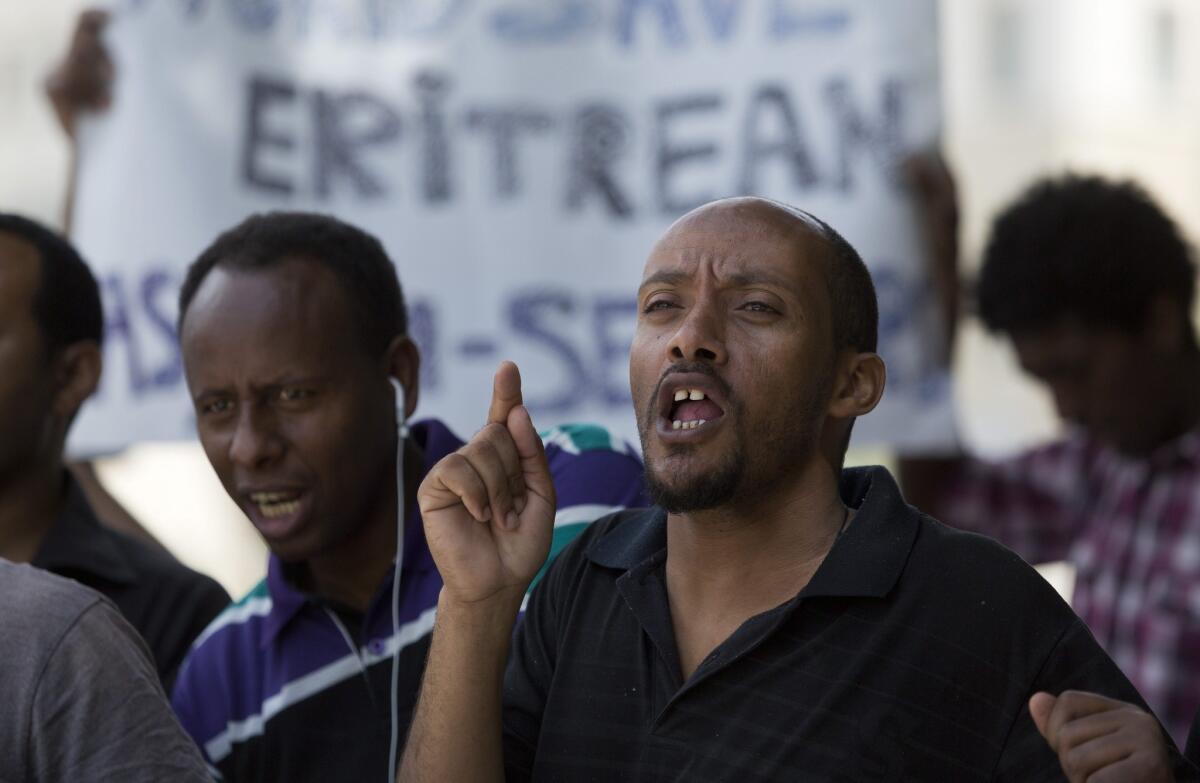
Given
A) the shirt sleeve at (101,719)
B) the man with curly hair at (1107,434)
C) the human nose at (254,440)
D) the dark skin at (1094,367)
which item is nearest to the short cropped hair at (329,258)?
the human nose at (254,440)

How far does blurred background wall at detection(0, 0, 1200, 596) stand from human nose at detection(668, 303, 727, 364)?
1594 mm

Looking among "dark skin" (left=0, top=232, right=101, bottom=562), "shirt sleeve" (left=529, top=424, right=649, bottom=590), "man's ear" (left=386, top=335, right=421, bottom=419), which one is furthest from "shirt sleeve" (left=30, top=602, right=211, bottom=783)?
"dark skin" (left=0, top=232, right=101, bottom=562)

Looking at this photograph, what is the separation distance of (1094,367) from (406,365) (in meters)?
1.58

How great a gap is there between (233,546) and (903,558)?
4.46 meters

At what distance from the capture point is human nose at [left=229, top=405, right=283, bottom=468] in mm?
2768

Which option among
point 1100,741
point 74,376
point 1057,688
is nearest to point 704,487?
point 1057,688

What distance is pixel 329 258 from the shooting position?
297 centimetres

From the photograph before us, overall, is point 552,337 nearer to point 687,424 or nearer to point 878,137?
point 878,137

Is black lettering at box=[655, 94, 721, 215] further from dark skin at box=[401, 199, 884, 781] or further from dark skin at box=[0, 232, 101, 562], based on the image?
dark skin at box=[401, 199, 884, 781]

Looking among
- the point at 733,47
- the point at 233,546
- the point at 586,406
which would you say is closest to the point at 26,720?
the point at 586,406

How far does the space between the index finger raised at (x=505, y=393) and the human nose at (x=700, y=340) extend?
0.21 meters

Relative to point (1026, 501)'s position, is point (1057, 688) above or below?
above

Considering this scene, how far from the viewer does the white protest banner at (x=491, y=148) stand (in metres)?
3.66

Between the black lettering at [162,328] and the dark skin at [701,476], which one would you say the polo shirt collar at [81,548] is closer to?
the black lettering at [162,328]
